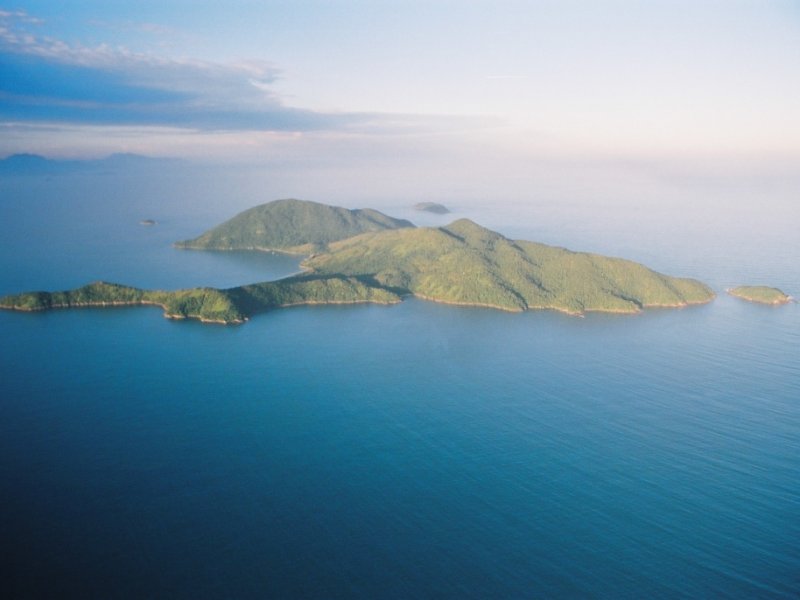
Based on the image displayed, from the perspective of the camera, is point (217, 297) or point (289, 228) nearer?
point (217, 297)

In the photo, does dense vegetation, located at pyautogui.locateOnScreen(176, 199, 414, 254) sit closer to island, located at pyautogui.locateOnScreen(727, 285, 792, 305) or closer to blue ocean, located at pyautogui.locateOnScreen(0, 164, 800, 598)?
blue ocean, located at pyautogui.locateOnScreen(0, 164, 800, 598)

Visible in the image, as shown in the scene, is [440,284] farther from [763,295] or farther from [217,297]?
[763,295]

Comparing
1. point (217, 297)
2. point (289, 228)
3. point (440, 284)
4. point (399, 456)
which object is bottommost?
point (399, 456)

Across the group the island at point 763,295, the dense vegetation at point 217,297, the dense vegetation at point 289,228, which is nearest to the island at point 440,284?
the dense vegetation at point 217,297

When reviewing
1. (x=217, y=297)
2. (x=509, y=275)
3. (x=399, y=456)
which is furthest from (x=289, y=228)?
(x=399, y=456)

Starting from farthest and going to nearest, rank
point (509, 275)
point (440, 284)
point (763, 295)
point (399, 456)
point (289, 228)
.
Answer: point (289, 228), point (509, 275), point (440, 284), point (763, 295), point (399, 456)

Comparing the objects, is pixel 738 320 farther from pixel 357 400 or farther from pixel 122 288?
pixel 122 288

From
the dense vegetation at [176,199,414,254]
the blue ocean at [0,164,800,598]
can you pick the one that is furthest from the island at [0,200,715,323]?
the dense vegetation at [176,199,414,254]

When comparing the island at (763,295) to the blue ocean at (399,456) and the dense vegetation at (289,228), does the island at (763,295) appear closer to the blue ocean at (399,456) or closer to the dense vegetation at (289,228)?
the blue ocean at (399,456)
